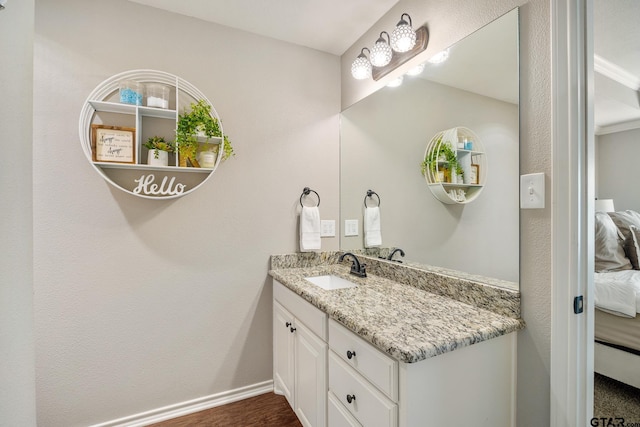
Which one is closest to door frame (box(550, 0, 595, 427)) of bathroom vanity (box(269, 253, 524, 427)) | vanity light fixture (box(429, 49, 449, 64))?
bathroom vanity (box(269, 253, 524, 427))

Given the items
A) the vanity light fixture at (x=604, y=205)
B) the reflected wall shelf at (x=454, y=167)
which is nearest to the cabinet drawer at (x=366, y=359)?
the reflected wall shelf at (x=454, y=167)

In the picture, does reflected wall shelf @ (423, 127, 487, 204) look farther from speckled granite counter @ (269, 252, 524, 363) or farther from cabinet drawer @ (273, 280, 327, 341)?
cabinet drawer @ (273, 280, 327, 341)

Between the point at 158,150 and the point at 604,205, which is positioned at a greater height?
the point at 158,150

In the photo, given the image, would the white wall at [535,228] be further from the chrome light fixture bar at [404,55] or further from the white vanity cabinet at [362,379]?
the white vanity cabinet at [362,379]

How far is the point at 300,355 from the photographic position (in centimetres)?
149

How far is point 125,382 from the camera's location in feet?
5.30

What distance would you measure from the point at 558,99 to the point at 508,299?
74cm

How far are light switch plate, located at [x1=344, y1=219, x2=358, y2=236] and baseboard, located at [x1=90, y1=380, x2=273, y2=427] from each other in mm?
1197

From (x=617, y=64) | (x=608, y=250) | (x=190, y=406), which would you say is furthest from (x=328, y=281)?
(x=617, y=64)

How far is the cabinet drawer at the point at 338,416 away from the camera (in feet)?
3.45

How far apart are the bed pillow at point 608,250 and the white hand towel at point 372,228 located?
184 cm

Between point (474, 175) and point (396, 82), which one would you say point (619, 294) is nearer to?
point (474, 175)

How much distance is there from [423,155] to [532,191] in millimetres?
642

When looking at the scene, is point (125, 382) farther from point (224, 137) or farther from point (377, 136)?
point (377, 136)
